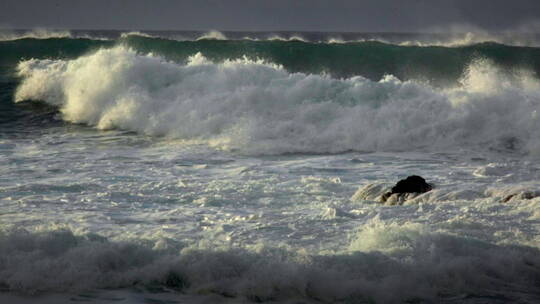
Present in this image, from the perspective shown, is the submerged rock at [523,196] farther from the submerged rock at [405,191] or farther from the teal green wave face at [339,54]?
the teal green wave face at [339,54]

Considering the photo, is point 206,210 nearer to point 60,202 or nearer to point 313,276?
point 60,202

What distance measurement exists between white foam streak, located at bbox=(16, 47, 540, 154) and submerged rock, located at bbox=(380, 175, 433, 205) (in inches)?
181

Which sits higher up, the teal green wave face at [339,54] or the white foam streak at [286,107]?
the teal green wave face at [339,54]

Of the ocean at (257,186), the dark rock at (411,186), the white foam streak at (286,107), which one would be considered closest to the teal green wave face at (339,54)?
the ocean at (257,186)

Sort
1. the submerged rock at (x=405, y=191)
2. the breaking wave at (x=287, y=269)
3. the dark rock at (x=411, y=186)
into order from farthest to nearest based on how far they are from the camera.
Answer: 1. the dark rock at (x=411, y=186)
2. the submerged rock at (x=405, y=191)
3. the breaking wave at (x=287, y=269)

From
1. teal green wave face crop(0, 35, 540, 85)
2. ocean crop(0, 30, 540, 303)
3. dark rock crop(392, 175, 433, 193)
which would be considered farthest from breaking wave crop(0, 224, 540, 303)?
teal green wave face crop(0, 35, 540, 85)

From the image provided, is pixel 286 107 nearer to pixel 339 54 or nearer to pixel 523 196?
pixel 523 196

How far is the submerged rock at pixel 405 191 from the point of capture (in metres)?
9.46

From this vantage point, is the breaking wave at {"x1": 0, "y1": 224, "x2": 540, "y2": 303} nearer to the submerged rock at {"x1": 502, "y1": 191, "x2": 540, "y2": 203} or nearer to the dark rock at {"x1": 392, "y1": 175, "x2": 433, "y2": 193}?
the submerged rock at {"x1": 502, "y1": 191, "x2": 540, "y2": 203}

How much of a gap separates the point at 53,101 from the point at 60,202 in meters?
12.3

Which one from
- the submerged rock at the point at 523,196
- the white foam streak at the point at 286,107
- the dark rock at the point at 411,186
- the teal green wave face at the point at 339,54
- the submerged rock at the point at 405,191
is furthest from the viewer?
the teal green wave face at the point at 339,54

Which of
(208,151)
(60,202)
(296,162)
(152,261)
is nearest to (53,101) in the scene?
(208,151)

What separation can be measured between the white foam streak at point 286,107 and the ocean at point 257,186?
0.05 metres

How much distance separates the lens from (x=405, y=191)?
9688 mm
